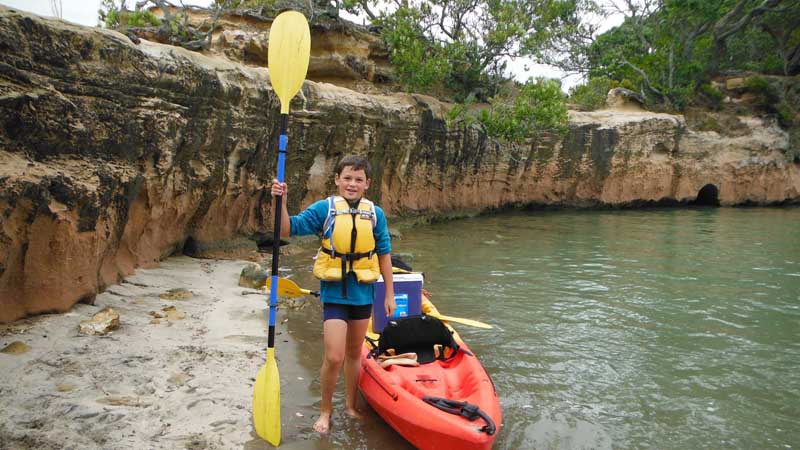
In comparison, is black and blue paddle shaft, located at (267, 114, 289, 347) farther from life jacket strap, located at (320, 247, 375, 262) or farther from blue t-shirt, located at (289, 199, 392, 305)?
life jacket strap, located at (320, 247, 375, 262)

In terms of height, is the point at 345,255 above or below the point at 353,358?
above

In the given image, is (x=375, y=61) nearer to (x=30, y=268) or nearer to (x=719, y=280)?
(x=719, y=280)

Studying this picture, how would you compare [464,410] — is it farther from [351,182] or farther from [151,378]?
[151,378]

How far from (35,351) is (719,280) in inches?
325

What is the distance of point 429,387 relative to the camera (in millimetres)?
3701

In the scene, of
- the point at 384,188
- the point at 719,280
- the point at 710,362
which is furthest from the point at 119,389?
the point at 384,188

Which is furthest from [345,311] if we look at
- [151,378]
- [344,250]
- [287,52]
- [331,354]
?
[287,52]

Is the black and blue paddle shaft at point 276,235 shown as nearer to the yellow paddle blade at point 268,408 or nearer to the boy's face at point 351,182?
the yellow paddle blade at point 268,408

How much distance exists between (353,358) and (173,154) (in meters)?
4.53

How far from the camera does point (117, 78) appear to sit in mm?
5730

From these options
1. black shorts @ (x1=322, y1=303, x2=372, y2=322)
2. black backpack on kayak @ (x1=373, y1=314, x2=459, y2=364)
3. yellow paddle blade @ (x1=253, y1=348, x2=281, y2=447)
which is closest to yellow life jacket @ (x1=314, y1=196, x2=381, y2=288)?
black shorts @ (x1=322, y1=303, x2=372, y2=322)

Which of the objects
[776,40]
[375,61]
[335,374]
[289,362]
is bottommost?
[289,362]

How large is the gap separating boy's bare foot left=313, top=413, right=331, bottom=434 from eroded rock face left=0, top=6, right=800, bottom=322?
8.05 ft

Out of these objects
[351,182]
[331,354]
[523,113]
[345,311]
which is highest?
[523,113]
